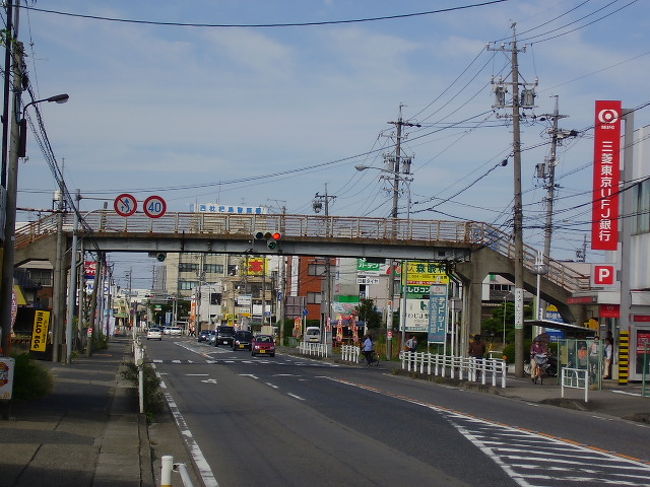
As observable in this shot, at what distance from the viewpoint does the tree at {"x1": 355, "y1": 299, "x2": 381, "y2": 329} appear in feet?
314

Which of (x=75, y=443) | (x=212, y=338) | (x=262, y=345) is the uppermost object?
(x=75, y=443)

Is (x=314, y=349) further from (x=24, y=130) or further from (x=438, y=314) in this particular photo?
(x=24, y=130)

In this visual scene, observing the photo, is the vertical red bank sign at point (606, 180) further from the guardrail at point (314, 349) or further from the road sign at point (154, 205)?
the guardrail at point (314, 349)

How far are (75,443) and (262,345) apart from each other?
50.8m

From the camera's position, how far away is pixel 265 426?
17984 millimetres

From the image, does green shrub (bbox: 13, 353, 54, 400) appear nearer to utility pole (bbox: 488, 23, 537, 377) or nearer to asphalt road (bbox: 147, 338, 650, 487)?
asphalt road (bbox: 147, 338, 650, 487)

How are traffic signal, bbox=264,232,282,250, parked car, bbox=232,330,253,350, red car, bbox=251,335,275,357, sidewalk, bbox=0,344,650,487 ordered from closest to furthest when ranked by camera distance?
sidewalk, bbox=0,344,650,487 → traffic signal, bbox=264,232,282,250 → red car, bbox=251,335,275,357 → parked car, bbox=232,330,253,350

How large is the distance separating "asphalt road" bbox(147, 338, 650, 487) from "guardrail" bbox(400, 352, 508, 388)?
4093 millimetres

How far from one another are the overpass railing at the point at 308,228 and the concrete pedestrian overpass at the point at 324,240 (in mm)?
48

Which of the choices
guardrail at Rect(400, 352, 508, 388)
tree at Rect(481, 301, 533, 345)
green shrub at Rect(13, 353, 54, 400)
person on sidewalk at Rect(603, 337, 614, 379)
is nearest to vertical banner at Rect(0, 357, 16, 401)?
green shrub at Rect(13, 353, 54, 400)

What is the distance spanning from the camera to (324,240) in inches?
1794

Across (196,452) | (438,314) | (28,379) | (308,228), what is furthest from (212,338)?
(196,452)

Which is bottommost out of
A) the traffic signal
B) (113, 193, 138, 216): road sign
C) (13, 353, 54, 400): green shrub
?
(13, 353, 54, 400): green shrub

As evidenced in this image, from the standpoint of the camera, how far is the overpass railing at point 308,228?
4528 centimetres
